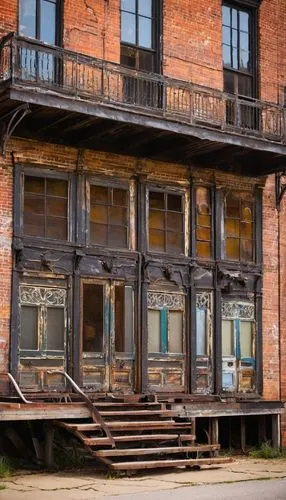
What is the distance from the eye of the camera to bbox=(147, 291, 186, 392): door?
20125 mm

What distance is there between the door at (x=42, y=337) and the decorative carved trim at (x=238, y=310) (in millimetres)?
4213

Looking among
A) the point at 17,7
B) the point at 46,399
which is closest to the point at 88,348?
the point at 46,399

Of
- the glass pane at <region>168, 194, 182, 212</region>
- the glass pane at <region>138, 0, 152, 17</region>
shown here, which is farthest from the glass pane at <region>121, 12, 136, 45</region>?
the glass pane at <region>168, 194, 182, 212</region>

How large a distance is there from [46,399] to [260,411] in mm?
4973

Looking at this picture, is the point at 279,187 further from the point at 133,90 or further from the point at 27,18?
the point at 27,18

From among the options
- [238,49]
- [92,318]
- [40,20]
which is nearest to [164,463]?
[92,318]

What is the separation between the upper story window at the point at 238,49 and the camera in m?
22.4

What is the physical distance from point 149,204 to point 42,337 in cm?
386

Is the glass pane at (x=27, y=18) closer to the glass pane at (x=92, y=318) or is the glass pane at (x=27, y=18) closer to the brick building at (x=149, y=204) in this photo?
the brick building at (x=149, y=204)

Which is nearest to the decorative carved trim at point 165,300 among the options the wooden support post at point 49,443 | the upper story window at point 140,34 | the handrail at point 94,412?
the handrail at point 94,412

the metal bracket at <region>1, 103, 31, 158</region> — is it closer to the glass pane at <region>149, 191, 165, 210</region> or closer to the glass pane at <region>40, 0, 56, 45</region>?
the glass pane at <region>40, 0, 56, 45</region>

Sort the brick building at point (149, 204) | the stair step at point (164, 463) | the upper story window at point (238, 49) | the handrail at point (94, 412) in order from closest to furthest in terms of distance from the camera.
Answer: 1. the stair step at point (164, 463)
2. the handrail at point (94, 412)
3. the brick building at point (149, 204)
4. the upper story window at point (238, 49)

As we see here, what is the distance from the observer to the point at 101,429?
54.8ft

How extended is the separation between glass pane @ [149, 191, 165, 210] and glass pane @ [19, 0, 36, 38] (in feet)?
13.7
